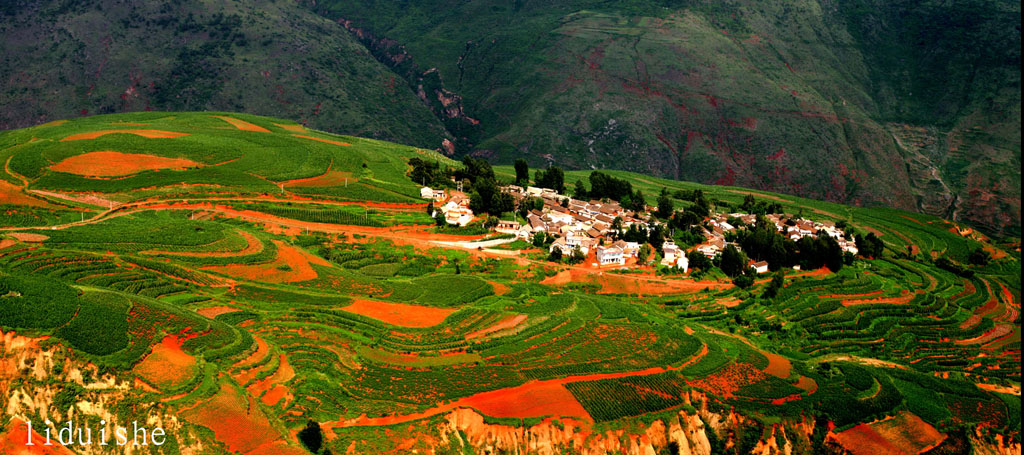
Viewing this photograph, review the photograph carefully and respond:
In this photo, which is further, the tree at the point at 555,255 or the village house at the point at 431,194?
Result: the village house at the point at 431,194

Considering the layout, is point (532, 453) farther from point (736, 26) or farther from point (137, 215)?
point (736, 26)

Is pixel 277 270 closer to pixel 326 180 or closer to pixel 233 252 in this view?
pixel 233 252

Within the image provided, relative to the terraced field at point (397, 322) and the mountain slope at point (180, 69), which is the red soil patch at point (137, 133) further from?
the mountain slope at point (180, 69)

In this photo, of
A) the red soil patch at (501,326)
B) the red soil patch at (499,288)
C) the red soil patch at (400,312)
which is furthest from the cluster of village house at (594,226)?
the red soil patch at (400,312)

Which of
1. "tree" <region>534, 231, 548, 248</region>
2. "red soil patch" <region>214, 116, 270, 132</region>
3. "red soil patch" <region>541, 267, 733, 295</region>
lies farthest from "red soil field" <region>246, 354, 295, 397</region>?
"red soil patch" <region>214, 116, 270, 132</region>

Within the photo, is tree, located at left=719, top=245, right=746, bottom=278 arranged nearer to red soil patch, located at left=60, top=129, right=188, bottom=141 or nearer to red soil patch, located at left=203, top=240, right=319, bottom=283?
red soil patch, located at left=203, top=240, right=319, bottom=283

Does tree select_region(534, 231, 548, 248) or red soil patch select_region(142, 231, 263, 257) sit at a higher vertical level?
tree select_region(534, 231, 548, 248)
